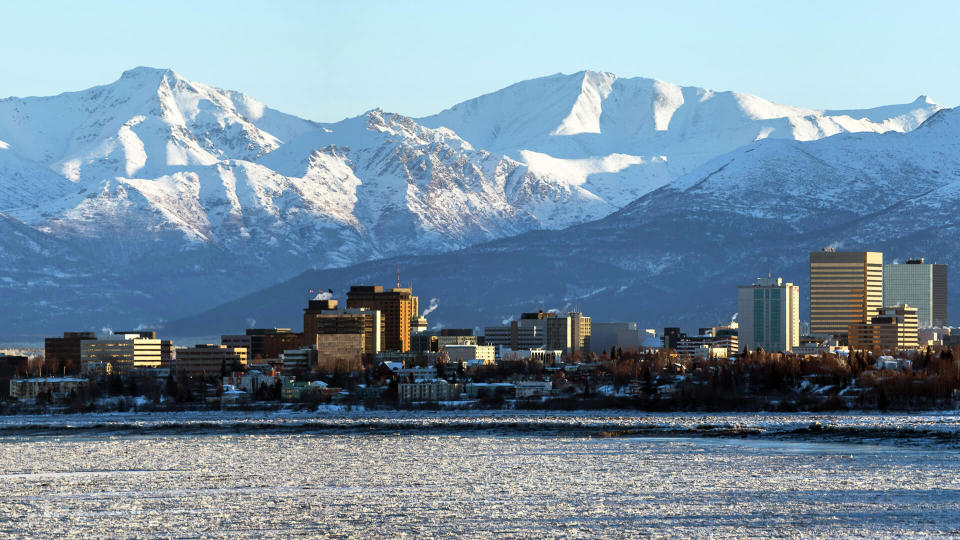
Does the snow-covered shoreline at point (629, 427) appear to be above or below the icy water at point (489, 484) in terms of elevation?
above

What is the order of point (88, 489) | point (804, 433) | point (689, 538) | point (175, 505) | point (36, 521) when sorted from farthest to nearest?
point (804, 433) → point (88, 489) → point (175, 505) → point (36, 521) → point (689, 538)

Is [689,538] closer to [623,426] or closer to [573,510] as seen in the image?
[573,510]

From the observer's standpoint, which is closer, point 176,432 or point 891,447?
point 891,447

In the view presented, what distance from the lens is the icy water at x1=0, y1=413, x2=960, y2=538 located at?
8938cm

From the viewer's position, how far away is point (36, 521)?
9175 centimetres

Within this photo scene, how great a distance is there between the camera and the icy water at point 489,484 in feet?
293

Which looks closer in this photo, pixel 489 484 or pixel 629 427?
pixel 489 484

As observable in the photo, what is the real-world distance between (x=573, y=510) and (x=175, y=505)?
20780mm

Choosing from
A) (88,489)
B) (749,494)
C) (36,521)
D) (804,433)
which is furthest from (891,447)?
(36,521)

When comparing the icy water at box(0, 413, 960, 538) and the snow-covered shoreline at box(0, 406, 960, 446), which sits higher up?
the snow-covered shoreline at box(0, 406, 960, 446)

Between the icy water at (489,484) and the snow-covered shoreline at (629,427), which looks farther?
the snow-covered shoreline at (629,427)

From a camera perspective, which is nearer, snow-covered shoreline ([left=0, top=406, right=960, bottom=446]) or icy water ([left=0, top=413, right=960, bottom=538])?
icy water ([left=0, top=413, right=960, bottom=538])

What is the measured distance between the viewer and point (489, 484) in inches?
4291

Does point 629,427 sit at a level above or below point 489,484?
above
